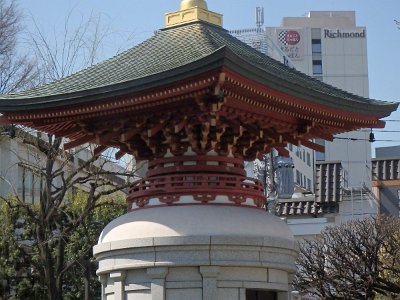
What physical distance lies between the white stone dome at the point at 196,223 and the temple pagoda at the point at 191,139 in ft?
0.07

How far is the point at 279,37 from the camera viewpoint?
6969 centimetres

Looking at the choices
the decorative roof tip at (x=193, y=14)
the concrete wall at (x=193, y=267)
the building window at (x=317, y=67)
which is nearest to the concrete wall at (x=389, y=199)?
the building window at (x=317, y=67)

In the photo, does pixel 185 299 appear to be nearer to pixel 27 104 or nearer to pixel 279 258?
pixel 279 258

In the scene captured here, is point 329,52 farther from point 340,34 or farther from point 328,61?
point 340,34

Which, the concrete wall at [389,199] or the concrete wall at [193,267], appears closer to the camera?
the concrete wall at [193,267]

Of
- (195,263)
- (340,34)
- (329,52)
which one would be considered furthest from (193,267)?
(340,34)

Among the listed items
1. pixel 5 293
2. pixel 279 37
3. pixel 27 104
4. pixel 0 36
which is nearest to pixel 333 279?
pixel 5 293

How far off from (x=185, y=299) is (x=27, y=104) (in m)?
4.19

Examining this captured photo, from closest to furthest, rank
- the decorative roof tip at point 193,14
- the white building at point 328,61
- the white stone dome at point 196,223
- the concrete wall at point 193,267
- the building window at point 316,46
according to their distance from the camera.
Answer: the concrete wall at point 193,267 → the white stone dome at point 196,223 → the decorative roof tip at point 193,14 → the white building at point 328,61 → the building window at point 316,46

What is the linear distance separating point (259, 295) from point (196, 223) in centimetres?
201

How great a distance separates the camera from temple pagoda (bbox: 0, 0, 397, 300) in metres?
13.5

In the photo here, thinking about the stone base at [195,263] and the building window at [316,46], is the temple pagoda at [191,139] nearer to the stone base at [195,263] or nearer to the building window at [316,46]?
the stone base at [195,263]

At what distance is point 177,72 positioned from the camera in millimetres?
12805

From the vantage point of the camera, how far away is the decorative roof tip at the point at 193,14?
15891mm
